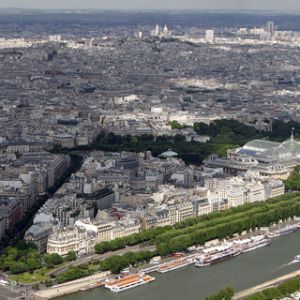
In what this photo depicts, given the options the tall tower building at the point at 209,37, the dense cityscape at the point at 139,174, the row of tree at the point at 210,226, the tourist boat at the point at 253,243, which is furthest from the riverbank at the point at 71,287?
the tall tower building at the point at 209,37

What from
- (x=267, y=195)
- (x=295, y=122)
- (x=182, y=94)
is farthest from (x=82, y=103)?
(x=267, y=195)

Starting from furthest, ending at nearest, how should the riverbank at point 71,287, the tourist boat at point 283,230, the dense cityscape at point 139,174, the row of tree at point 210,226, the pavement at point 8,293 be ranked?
the tourist boat at point 283,230
the row of tree at point 210,226
the dense cityscape at point 139,174
the riverbank at point 71,287
the pavement at point 8,293

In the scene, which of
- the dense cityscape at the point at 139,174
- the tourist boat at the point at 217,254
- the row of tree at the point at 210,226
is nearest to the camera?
the dense cityscape at the point at 139,174

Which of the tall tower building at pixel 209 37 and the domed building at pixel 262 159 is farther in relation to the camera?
the tall tower building at pixel 209 37

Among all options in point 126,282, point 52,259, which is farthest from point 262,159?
point 126,282

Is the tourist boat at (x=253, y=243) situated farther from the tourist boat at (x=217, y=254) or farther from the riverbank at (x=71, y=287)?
the riverbank at (x=71, y=287)

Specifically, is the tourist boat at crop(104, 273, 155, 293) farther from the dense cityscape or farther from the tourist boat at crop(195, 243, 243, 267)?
the tourist boat at crop(195, 243, 243, 267)

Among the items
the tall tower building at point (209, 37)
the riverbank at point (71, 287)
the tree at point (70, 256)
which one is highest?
the riverbank at point (71, 287)

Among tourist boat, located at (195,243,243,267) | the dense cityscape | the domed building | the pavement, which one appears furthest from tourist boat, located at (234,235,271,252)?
the domed building
